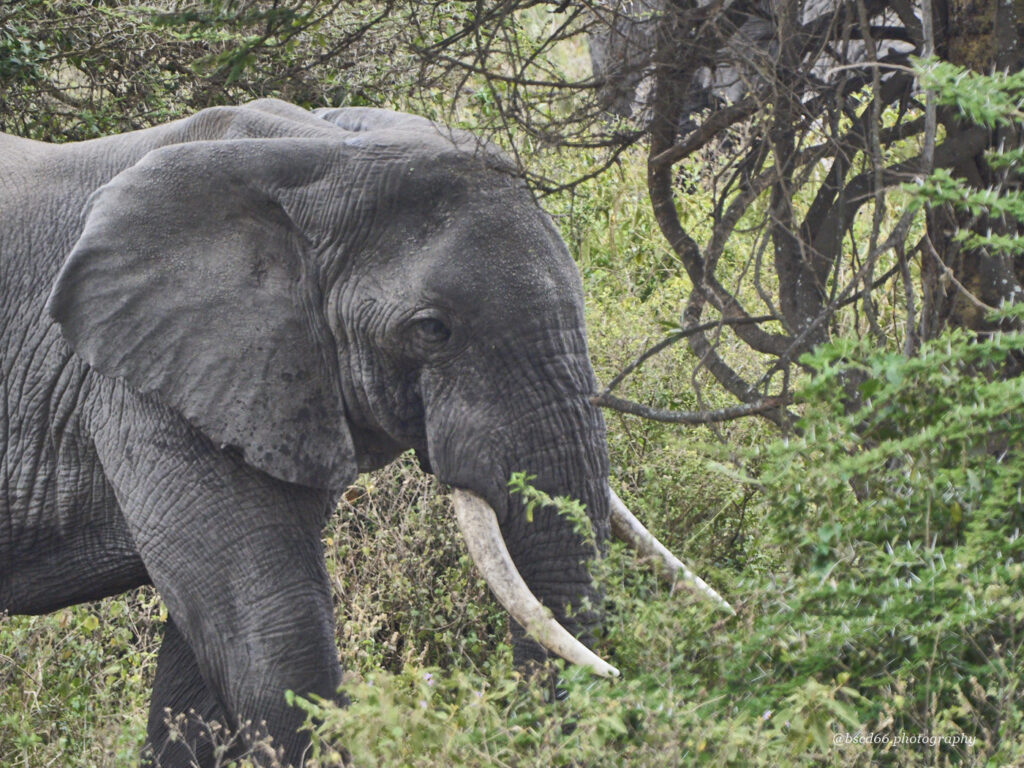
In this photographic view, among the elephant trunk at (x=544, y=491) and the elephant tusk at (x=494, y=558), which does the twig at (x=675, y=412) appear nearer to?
the elephant trunk at (x=544, y=491)

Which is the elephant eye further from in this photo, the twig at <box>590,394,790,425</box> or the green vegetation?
the green vegetation

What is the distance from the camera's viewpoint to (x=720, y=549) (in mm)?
5555

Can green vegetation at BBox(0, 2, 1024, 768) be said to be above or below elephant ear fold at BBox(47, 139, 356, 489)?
below

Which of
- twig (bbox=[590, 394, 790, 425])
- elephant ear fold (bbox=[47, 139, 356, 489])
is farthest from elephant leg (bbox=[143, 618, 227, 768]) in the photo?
twig (bbox=[590, 394, 790, 425])

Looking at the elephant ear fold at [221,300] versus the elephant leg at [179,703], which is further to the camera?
the elephant leg at [179,703]

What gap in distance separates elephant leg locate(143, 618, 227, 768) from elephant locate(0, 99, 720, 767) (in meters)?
0.55

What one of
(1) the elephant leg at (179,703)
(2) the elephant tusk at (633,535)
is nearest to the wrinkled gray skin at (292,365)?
(2) the elephant tusk at (633,535)

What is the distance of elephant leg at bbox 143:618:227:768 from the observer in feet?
14.9

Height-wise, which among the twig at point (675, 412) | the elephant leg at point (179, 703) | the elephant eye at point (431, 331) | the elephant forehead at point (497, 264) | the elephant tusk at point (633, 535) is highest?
the elephant forehead at point (497, 264)

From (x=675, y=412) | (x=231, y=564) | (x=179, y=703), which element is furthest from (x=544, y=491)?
(x=179, y=703)

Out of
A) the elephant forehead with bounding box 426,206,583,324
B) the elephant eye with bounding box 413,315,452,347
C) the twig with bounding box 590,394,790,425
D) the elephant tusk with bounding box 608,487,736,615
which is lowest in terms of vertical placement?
the elephant tusk with bounding box 608,487,736,615

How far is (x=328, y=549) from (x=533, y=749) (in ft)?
8.42

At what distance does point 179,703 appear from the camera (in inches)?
179

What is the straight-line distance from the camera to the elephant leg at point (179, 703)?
454 centimetres
